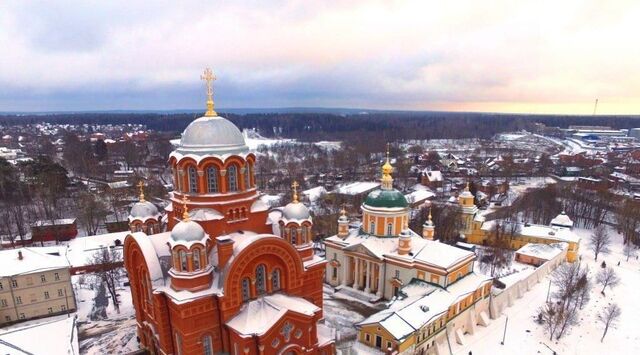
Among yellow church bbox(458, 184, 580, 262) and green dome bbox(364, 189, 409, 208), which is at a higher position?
green dome bbox(364, 189, 409, 208)

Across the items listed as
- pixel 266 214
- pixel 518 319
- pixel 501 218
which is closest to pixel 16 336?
pixel 266 214

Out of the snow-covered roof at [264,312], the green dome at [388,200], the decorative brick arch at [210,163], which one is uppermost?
the decorative brick arch at [210,163]

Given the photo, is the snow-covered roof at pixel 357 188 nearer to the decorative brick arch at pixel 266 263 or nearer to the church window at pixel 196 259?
the decorative brick arch at pixel 266 263

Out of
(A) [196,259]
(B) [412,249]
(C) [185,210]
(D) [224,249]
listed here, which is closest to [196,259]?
(A) [196,259]

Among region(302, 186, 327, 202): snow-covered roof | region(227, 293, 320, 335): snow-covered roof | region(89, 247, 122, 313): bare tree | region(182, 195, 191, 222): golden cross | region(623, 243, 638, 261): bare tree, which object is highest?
region(182, 195, 191, 222): golden cross

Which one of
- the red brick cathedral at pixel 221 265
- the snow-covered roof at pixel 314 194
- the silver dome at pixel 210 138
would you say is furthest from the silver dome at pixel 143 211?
the snow-covered roof at pixel 314 194

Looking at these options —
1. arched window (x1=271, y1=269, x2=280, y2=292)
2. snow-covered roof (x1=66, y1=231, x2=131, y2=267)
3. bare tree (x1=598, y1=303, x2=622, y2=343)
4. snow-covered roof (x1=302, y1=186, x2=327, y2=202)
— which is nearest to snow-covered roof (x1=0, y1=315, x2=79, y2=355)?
arched window (x1=271, y1=269, x2=280, y2=292)

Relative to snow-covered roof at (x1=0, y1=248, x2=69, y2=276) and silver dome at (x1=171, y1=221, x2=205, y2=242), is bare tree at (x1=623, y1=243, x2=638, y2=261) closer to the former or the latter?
silver dome at (x1=171, y1=221, x2=205, y2=242)

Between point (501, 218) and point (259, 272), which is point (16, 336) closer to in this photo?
point (259, 272)
